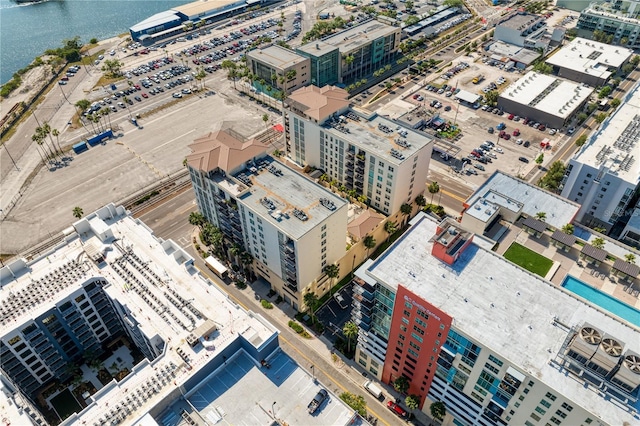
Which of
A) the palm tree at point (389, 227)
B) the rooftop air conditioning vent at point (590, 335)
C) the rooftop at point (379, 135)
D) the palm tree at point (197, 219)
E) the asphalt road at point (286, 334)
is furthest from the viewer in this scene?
the palm tree at point (389, 227)

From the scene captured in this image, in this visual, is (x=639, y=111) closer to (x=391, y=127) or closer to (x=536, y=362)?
(x=391, y=127)

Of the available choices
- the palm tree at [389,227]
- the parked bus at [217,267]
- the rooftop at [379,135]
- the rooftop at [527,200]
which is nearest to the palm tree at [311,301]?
the parked bus at [217,267]

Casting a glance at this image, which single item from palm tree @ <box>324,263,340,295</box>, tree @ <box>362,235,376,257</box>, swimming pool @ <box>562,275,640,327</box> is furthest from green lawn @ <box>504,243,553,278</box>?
palm tree @ <box>324,263,340,295</box>

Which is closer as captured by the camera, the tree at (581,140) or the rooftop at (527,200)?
the rooftop at (527,200)

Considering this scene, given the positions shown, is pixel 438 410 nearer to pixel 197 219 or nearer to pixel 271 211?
pixel 271 211

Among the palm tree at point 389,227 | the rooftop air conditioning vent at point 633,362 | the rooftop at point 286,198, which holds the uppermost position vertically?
the rooftop air conditioning vent at point 633,362

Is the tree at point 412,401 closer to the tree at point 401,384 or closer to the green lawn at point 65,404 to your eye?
the tree at point 401,384

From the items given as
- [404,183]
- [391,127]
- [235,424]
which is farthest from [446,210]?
[235,424]
